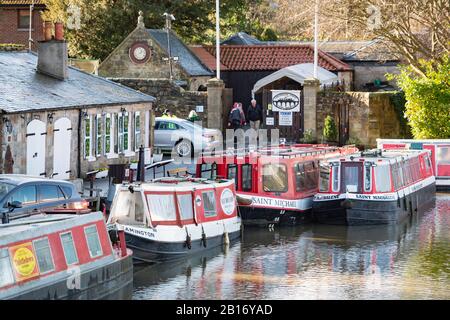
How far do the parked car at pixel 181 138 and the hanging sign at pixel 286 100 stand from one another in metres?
5.73

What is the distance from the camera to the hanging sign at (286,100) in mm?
52344

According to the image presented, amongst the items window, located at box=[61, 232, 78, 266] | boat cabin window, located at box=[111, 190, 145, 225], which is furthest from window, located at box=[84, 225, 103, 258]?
boat cabin window, located at box=[111, 190, 145, 225]

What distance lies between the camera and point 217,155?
37.2m

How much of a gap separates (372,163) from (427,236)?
3.10 m

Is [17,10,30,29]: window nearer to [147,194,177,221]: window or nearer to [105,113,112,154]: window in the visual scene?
[105,113,112,154]: window

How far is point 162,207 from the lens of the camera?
30.2 metres

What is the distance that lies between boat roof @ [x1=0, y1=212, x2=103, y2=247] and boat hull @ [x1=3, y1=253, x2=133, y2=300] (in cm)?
95

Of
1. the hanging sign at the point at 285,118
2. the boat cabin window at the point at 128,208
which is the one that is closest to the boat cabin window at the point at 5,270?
the boat cabin window at the point at 128,208

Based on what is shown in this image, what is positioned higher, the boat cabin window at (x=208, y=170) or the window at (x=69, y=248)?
the boat cabin window at (x=208, y=170)

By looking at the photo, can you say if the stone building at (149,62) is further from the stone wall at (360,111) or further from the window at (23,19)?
the window at (23,19)

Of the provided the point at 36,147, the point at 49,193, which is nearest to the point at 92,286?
the point at 49,193

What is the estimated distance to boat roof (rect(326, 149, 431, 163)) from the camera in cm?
3763

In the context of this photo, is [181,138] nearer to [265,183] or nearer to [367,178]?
[265,183]
